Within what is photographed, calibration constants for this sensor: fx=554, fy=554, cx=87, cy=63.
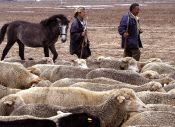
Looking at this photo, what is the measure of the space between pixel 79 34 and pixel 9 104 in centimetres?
617

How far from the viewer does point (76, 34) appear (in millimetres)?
14695

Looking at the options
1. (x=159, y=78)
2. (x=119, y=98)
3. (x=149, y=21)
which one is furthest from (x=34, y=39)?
(x=149, y=21)

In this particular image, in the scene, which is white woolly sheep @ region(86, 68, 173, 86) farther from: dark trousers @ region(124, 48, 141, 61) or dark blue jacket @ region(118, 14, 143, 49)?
dark trousers @ region(124, 48, 141, 61)

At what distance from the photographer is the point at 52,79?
12.4 metres

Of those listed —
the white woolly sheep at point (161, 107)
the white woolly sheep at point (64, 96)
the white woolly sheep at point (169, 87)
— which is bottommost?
the white woolly sheep at point (169, 87)

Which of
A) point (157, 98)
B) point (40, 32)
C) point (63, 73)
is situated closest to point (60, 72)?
point (63, 73)

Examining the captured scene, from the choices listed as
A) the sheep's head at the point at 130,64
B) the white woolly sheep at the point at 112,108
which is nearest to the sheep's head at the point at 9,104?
the white woolly sheep at the point at 112,108

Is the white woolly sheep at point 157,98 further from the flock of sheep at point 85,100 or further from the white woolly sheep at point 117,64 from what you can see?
the white woolly sheep at point 117,64

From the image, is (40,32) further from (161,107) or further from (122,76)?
(161,107)

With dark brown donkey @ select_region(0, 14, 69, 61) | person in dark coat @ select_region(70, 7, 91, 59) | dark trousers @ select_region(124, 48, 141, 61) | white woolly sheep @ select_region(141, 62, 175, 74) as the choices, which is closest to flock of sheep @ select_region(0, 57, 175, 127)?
white woolly sheep @ select_region(141, 62, 175, 74)

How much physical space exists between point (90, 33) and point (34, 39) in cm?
1023

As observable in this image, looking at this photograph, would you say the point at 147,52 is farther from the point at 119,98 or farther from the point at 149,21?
the point at 149,21

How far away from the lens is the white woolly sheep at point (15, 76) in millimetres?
11921

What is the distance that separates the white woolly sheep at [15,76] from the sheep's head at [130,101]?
3565 mm
